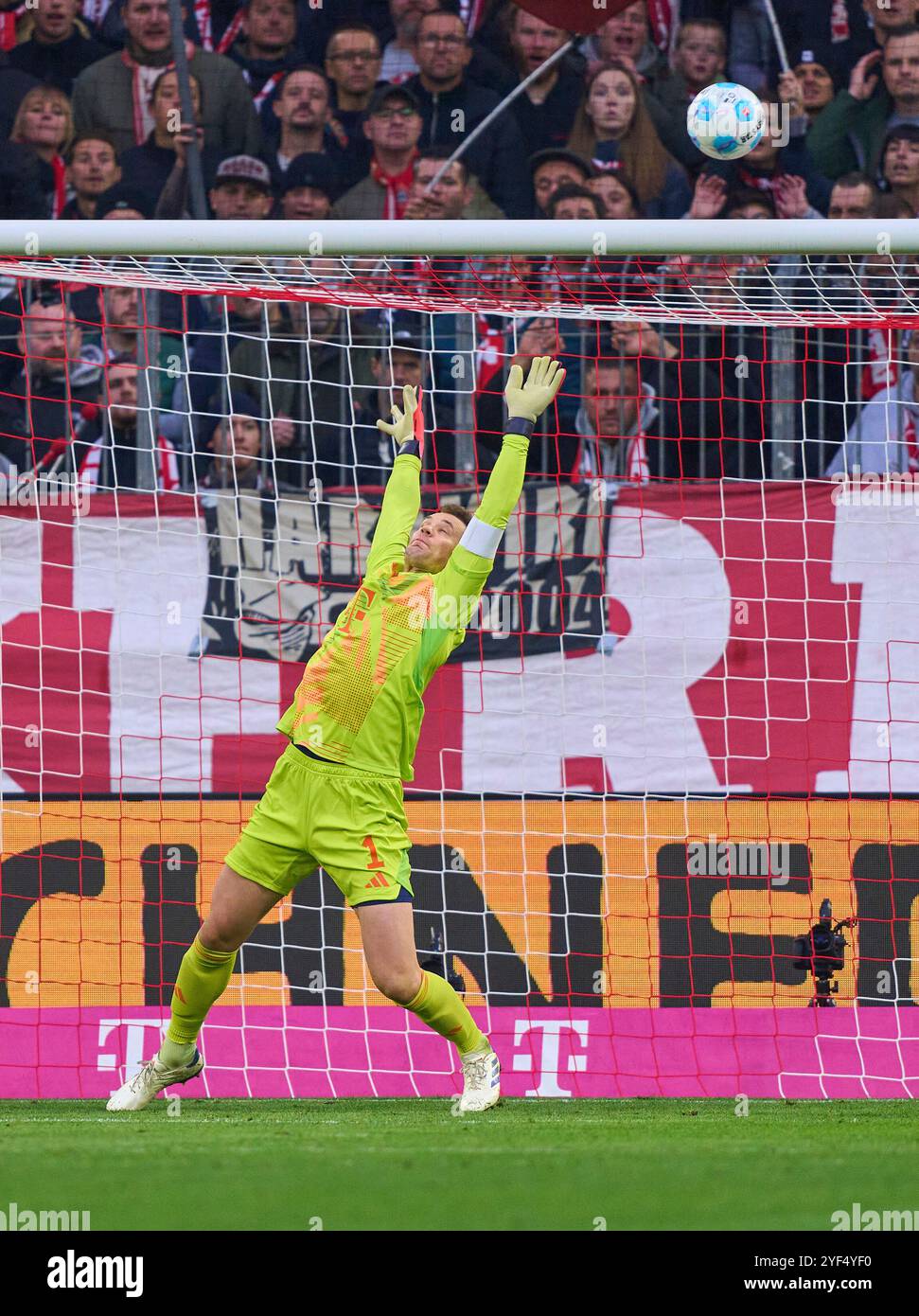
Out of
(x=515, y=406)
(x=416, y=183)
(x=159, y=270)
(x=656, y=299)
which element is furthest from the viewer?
(x=416, y=183)

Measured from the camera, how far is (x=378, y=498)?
332 inches

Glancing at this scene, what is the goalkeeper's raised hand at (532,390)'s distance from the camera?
547cm

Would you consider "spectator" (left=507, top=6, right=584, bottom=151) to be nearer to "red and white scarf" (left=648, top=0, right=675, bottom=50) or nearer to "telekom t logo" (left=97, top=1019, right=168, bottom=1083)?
"red and white scarf" (left=648, top=0, right=675, bottom=50)

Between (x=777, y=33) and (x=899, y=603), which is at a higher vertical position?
(x=777, y=33)

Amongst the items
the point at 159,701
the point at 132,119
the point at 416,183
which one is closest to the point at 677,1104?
the point at 159,701

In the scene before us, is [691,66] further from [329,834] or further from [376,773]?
[329,834]

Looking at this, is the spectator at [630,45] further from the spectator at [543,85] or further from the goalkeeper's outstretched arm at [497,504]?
the goalkeeper's outstretched arm at [497,504]

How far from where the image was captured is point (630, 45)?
1065 centimetres

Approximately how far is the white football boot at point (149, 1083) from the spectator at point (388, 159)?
19.6ft

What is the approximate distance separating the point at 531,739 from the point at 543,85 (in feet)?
15.1

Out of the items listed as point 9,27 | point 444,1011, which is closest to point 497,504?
point 444,1011

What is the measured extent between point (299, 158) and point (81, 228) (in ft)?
15.1

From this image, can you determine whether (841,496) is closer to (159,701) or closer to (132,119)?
(159,701)

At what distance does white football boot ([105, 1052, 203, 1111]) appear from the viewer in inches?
226
